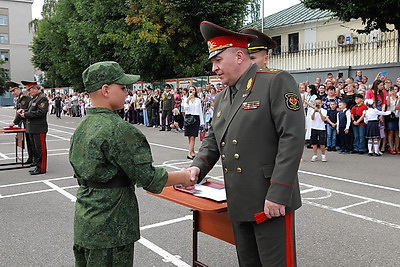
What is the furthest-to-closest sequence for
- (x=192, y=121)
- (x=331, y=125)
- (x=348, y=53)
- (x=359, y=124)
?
(x=348, y=53)
(x=331, y=125)
(x=359, y=124)
(x=192, y=121)

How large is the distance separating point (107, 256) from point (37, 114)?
717 centimetres

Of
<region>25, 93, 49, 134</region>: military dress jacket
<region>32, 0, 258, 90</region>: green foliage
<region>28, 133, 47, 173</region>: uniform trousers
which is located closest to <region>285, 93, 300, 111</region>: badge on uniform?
<region>25, 93, 49, 134</region>: military dress jacket

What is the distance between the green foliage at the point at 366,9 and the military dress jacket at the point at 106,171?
1247cm

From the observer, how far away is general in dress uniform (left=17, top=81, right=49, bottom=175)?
9.09 metres

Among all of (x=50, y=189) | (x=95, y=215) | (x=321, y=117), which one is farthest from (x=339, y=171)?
(x=95, y=215)

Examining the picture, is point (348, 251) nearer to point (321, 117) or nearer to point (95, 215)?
point (95, 215)

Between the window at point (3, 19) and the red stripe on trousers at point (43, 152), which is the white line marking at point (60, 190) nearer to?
the red stripe on trousers at point (43, 152)

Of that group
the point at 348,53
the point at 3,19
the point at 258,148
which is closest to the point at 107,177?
the point at 258,148

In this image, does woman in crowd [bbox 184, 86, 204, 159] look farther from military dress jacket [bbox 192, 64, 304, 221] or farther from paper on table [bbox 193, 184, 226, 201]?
military dress jacket [bbox 192, 64, 304, 221]

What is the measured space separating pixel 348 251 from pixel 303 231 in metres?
0.73

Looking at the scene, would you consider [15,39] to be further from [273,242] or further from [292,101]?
[273,242]

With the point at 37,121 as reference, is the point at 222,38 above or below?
above

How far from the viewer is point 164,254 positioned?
179 inches

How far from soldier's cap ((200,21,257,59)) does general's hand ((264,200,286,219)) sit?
3.38 feet
